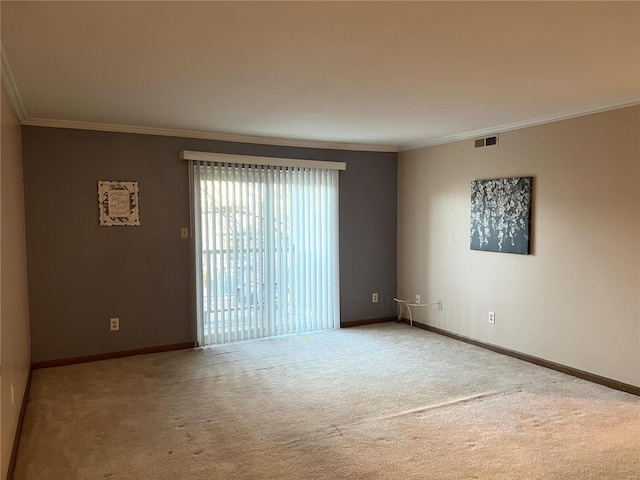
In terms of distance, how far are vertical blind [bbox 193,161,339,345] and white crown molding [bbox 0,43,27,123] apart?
5.07 ft

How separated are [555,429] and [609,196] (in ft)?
6.02

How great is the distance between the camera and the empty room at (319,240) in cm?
242

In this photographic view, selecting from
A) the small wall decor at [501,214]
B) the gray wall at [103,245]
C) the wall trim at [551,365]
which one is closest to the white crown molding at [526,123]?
the small wall decor at [501,214]

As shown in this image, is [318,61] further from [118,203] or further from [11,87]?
[118,203]

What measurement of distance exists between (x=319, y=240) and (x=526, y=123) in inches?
96.4

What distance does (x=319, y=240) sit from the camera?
5.51 meters

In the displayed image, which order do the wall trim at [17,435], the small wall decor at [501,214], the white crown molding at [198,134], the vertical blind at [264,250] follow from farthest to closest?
1. the vertical blind at [264,250]
2. the small wall decor at [501,214]
3. the white crown molding at [198,134]
4. the wall trim at [17,435]

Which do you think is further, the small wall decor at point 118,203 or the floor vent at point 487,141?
the floor vent at point 487,141

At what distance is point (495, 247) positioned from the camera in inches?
184

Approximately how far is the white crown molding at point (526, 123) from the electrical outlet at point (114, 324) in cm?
371

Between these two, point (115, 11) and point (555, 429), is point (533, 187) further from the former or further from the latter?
point (115, 11)

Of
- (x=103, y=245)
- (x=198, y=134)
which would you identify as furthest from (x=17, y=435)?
(x=198, y=134)

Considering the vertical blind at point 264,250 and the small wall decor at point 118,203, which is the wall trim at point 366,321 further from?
the small wall decor at point 118,203

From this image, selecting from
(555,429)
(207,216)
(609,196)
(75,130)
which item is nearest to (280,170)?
(207,216)
